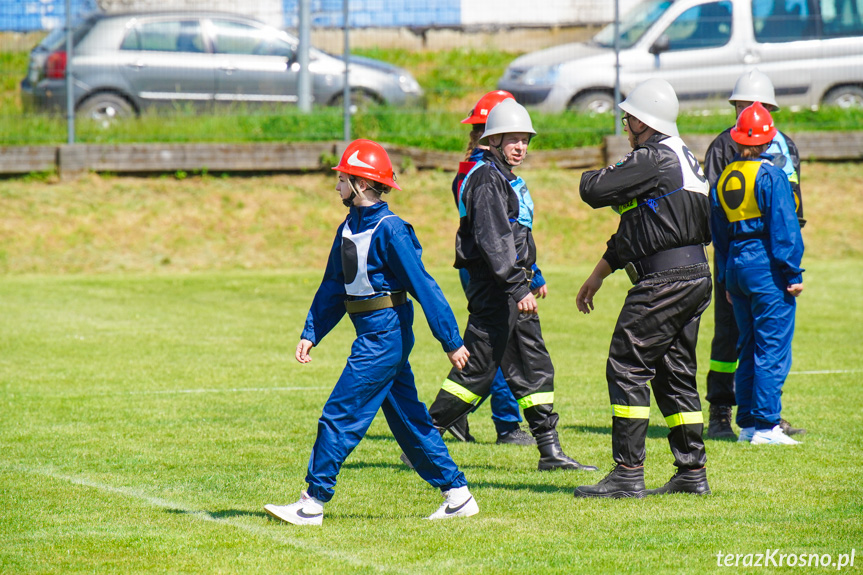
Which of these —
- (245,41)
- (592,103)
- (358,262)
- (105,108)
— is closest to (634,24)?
(592,103)

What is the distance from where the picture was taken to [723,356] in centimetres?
755

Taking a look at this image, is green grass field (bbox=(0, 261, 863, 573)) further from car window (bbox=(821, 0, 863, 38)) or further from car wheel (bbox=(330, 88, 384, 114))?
car window (bbox=(821, 0, 863, 38))

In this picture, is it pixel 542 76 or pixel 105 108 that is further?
pixel 542 76

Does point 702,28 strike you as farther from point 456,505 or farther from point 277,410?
point 456,505

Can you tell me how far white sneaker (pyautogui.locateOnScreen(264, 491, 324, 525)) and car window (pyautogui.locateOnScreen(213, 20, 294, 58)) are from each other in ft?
42.3

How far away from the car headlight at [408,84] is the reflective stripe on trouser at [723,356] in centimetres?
1078

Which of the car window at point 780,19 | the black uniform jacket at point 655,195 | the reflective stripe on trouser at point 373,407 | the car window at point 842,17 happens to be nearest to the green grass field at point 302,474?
the reflective stripe on trouser at point 373,407

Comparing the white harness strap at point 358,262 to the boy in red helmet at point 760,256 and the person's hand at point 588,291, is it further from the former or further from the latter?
the boy in red helmet at point 760,256

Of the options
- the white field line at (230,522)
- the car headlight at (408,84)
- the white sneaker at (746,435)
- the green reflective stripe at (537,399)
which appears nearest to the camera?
the white field line at (230,522)

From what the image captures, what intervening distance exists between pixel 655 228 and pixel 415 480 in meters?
2.01

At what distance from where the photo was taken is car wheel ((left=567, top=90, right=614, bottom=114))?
17375 millimetres

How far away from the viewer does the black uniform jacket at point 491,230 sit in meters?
6.00

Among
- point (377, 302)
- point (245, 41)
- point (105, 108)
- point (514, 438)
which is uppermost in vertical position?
point (245, 41)

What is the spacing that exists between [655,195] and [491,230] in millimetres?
996
